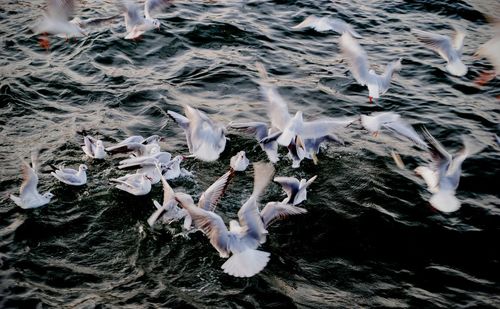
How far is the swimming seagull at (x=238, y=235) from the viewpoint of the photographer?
192 inches

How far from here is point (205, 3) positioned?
12.4m

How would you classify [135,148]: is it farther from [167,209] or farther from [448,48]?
[448,48]

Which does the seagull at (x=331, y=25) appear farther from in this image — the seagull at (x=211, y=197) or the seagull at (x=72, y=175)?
the seagull at (x=72, y=175)

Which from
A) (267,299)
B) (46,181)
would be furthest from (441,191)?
(46,181)

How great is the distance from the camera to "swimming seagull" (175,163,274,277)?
4867mm

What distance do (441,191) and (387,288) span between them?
149 cm

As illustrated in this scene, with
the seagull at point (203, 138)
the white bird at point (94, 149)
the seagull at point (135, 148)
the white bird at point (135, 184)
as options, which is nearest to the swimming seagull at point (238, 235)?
the white bird at point (135, 184)

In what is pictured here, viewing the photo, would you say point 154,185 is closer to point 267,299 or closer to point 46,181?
point 46,181

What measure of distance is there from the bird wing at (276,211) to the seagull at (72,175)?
2319mm

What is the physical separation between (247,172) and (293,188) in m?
1.10

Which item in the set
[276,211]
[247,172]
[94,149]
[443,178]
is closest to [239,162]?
[247,172]

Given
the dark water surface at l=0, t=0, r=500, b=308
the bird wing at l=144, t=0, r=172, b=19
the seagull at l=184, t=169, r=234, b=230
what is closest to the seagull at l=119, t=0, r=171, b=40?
the bird wing at l=144, t=0, r=172, b=19

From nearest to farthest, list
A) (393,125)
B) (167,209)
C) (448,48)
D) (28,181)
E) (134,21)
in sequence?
(167,209) < (28,181) < (393,125) < (448,48) < (134,21)

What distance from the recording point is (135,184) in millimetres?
6227
